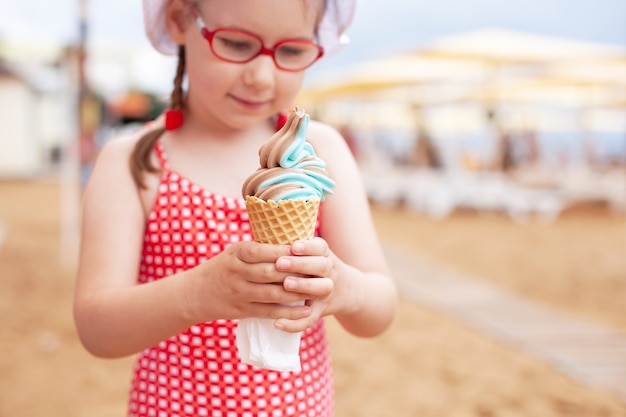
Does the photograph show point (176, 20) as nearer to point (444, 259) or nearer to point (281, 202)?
point (281, 202)

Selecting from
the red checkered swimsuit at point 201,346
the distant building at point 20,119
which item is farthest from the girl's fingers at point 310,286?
the distant building at point 20,119

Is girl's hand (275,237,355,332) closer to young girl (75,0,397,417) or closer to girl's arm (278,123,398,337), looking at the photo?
young girl (75,0,397,417)

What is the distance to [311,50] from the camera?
4.56ft

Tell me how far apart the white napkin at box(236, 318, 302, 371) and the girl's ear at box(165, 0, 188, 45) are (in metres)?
0.71

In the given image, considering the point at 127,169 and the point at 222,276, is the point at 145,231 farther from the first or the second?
the point at 222,276

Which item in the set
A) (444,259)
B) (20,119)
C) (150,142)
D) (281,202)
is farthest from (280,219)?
(20,119)

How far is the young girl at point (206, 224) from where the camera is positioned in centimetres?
131

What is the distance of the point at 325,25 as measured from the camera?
1.59 m

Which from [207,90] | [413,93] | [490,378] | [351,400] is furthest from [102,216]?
[413,93]

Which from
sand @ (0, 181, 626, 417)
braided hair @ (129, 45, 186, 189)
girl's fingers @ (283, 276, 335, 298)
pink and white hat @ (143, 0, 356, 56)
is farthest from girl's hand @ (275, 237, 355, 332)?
sand @ (0, 181, 626, 417)

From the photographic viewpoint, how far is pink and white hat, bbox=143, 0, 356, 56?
1.54 meters

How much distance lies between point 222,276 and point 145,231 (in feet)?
1.28

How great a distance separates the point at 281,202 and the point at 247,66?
402 millimetres

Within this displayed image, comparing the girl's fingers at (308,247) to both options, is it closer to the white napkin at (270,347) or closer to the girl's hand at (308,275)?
the girl's hand at (308,275)
